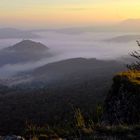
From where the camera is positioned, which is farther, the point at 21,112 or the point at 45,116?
the point at 21,112

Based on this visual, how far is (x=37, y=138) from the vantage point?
1131cm

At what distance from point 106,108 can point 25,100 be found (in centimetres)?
13523

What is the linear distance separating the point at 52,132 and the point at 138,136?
89.8 inches

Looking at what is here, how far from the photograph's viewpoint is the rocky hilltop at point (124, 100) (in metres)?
17.6

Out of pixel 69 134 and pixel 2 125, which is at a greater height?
pixel 69 134

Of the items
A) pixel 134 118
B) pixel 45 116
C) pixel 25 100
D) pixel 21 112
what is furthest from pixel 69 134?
pixel 25 100

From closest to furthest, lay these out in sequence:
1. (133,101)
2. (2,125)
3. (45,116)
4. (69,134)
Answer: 1. (69,134)
2. (133,101)
3. (2,125)
4. (45,116)

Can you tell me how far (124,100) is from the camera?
1925 cm

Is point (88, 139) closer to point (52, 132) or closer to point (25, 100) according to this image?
point (52, 132)

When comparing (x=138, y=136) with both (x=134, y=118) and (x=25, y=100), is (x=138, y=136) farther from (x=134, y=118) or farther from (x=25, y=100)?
(x=25, y=100)

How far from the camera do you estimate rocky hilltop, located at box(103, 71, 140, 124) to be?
1759 cm

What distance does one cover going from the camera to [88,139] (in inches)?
456

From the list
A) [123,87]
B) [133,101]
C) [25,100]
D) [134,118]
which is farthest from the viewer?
[25,100]

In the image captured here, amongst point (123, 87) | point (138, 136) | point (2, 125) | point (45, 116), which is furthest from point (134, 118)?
point (45, 116)
